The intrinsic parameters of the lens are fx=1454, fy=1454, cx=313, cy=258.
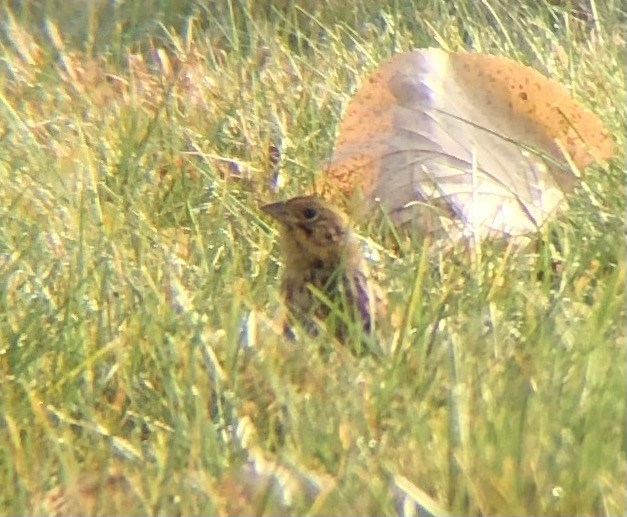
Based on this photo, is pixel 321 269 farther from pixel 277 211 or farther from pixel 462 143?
pixel 462 143

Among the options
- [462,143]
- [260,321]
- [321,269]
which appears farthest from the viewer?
[462,143]

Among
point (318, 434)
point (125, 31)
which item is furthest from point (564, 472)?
point (125, 31)

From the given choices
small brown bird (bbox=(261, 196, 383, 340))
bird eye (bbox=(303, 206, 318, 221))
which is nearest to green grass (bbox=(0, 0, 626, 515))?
small brown bird (bbox=(261, 196, 383, 340))

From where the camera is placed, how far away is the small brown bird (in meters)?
2.72

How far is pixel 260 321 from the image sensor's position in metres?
2.61

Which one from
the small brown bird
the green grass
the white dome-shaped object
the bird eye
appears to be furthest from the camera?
the white dome-shaped object

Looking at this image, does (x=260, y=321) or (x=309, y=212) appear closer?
(x=260, y=321)

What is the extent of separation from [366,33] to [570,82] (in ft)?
3.32

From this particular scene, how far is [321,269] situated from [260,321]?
32 centimetres

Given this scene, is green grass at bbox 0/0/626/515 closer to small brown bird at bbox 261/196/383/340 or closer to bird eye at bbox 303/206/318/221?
small brown bird at bbox 261/196/383/340

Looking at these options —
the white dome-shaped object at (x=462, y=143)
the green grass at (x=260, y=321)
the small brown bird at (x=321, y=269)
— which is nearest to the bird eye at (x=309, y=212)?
the small brown bird at (x=321, y=269)

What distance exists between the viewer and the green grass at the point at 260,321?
2096 millimetres

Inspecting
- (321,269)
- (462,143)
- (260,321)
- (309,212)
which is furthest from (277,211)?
(462,143)

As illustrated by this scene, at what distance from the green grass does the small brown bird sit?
0.21ft
